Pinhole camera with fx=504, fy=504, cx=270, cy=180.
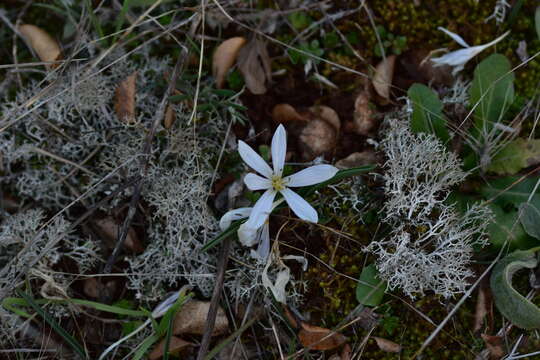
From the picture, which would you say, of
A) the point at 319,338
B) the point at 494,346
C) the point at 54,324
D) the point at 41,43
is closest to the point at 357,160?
the point at 319,338

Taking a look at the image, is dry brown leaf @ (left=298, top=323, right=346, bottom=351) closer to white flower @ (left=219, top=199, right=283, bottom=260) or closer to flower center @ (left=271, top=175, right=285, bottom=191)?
white flower @ (left=219, top=199, right=283, bottom=260)

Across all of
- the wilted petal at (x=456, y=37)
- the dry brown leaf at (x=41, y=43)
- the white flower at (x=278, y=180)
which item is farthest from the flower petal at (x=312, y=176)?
the dry brown leaf at (x=41, y=43)

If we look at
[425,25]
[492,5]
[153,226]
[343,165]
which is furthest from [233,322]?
[492,5]

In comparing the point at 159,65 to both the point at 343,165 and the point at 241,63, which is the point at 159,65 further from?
the point at 343,165

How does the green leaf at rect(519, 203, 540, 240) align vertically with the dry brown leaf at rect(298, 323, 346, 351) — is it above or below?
above

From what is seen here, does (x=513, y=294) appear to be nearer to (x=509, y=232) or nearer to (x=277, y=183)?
(x=509, y=232)

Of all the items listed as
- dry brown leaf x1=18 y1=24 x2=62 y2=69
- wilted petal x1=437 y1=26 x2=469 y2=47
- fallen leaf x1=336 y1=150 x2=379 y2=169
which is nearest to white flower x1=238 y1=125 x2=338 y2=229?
fallen leaf x1=336 y1=150 x2=379 y2=169

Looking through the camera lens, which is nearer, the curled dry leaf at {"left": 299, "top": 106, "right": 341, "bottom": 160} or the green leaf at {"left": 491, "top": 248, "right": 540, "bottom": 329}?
the green leaf at {"left": 491, "top": 248, "right": 540, "bottom": 329}
